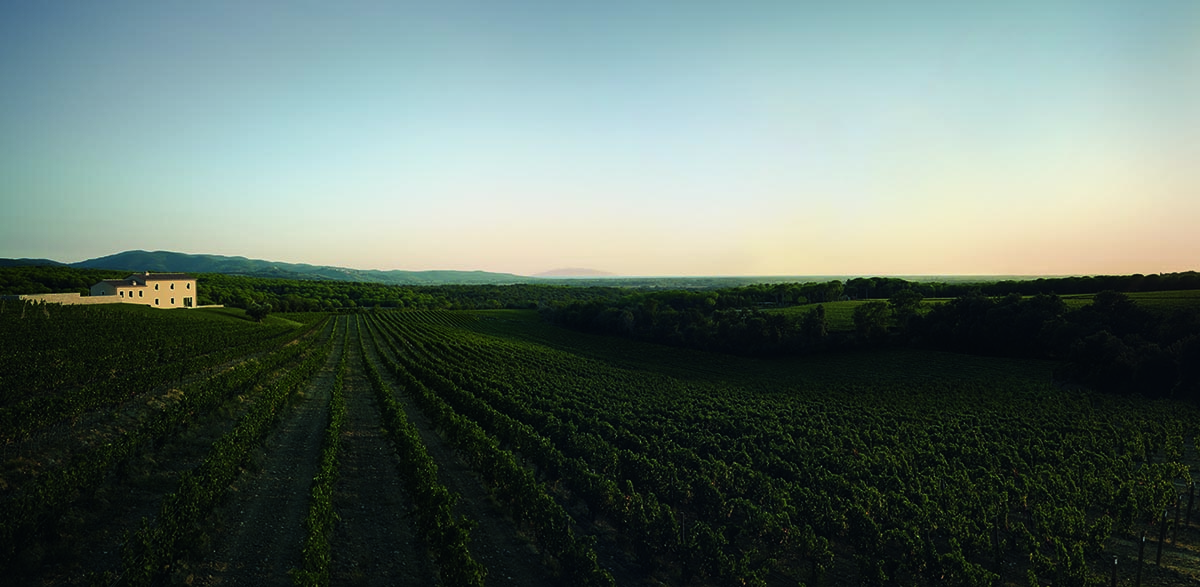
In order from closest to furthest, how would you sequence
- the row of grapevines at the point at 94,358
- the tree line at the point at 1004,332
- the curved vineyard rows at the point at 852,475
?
the curved vineyard rows at the point at 852,475 → the row of grapevines at the point at 94,358 → the tree line at the point at 1004,332

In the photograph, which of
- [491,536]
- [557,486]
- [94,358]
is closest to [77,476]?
[491,536]

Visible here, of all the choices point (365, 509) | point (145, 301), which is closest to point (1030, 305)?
point (365, 509)

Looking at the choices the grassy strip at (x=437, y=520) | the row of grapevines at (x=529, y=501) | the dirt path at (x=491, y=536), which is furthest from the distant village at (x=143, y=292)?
the dirt path at (x=491, y=536)

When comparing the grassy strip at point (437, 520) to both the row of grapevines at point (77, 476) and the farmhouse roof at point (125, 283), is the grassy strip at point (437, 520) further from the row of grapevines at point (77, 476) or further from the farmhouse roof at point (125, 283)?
the farmhouse roof at point (125, 283)

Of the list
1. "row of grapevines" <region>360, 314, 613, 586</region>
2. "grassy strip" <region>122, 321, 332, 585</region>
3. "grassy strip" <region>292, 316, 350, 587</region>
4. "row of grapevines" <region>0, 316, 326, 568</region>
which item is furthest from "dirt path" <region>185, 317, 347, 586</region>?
"row of grapevines" <region>360, 314, 613, 586</region>

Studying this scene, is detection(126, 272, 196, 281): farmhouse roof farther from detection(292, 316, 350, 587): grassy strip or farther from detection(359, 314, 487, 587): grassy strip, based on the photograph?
detection(359, 314, 487, 587): grassy strip

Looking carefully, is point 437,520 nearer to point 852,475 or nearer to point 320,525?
point 320,525

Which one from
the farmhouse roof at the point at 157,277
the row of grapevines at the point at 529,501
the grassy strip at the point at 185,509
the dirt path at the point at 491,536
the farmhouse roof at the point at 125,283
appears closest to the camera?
the grassy strip at the point at 185,509
